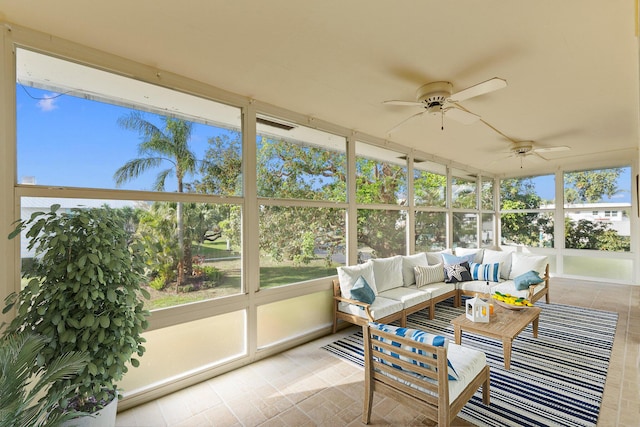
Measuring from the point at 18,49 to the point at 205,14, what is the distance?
4.61ft

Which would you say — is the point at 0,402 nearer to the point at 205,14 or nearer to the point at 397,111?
the point at 205,14

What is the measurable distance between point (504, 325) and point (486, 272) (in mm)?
2007

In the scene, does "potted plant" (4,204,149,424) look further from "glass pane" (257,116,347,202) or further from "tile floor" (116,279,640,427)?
"glass pane" (257,116,347,202)

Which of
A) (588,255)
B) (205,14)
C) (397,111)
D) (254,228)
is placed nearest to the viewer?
(205,14)

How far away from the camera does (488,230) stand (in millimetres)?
8180

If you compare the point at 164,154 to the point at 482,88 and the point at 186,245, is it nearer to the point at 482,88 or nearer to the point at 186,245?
the point at 186,245

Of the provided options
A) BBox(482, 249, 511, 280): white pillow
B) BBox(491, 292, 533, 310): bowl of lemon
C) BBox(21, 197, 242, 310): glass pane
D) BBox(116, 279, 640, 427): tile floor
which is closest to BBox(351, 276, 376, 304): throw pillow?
BBox(116, 279, 640, 427): tile floor

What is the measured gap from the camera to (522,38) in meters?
2.17

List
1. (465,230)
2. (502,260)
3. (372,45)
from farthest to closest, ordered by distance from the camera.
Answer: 1. (465,230)
2. (502,260)
3. (372,45)

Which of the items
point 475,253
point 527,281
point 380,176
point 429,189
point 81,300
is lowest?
point 527,281

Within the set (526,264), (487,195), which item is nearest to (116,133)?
(526,264)

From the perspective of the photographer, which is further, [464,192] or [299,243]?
[464,192]

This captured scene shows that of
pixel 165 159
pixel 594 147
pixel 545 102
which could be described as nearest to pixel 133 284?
pixel 165 159

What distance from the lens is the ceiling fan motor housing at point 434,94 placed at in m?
2.82
